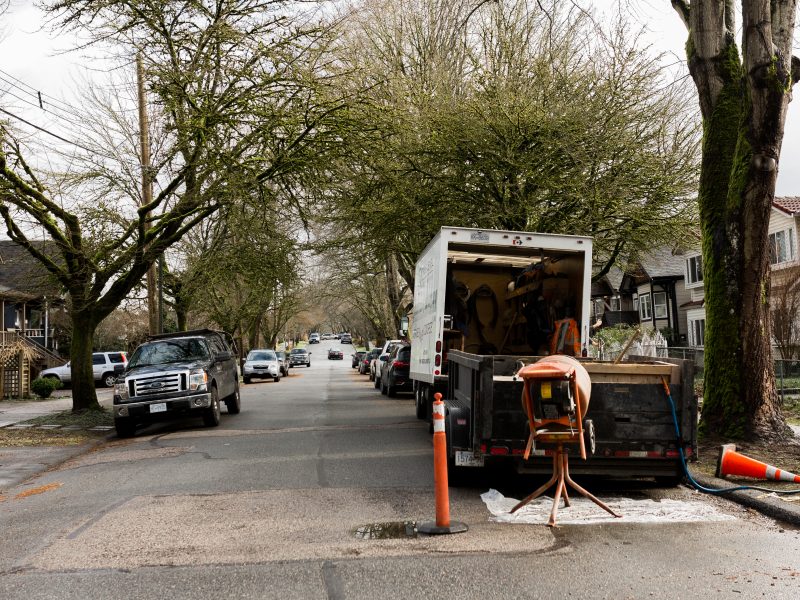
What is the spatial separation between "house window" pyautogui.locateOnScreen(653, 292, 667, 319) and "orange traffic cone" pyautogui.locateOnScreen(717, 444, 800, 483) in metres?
41.0

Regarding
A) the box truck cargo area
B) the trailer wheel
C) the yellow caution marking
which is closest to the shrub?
the box truck cargo area

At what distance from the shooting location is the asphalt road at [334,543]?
5.14 meters

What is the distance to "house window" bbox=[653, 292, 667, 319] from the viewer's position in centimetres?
4809

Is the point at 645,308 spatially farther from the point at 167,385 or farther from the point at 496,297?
the point at 167,385

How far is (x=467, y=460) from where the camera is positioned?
26.8 ft

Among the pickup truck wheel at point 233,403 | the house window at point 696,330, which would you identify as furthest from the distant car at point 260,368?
the house window at point 696,330

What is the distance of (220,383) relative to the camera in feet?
56.4

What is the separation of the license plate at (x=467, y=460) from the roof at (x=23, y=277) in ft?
44.3

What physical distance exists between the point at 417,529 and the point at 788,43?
8004mm

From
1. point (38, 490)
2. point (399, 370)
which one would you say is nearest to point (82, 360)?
point (38, 490)

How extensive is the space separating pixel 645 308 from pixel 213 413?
3902cm

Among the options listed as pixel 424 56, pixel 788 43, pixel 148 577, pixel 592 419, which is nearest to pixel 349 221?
pixel 424 56

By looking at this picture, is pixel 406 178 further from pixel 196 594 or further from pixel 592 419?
pixel 196 594

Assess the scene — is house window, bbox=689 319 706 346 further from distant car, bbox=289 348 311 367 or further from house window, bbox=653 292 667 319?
distant car, bbox=289 348 311 367
